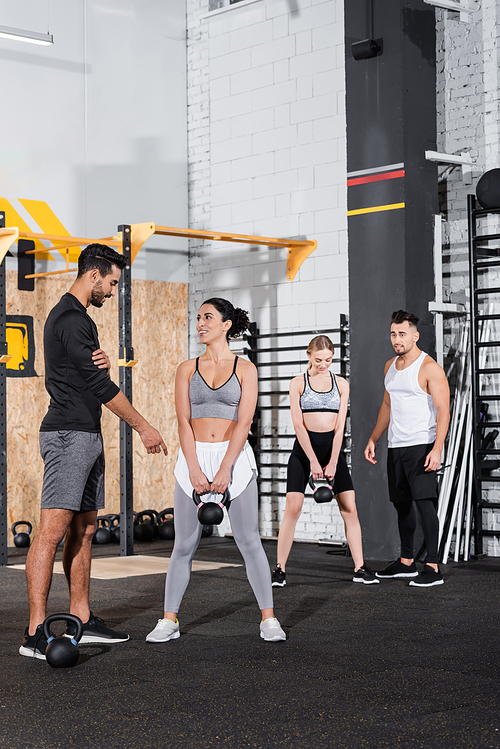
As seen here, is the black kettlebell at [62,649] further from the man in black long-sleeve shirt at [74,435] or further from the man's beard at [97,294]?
the man's beard at [97,294]

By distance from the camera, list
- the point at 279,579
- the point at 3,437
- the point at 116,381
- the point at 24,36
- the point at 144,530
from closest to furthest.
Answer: the point at 279,579 → the point at 3,437 → the point at 24,36 → the point at 144,530 → the point at 116,381

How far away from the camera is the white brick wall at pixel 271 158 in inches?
298

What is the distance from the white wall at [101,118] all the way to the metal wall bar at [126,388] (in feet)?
4.82

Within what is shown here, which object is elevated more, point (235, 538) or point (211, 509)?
point (211, 509)

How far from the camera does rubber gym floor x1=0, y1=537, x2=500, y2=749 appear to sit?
2553 mm

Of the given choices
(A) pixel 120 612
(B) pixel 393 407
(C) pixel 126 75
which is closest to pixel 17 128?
(C) pixel 126 75

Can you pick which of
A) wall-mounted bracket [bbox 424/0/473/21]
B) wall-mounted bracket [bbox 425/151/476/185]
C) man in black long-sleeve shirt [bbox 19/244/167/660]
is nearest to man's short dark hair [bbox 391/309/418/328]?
wall-mounted bracket [bbox 425/151/476/185]

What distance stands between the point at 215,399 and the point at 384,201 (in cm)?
311

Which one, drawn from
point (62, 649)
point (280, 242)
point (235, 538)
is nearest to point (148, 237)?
point (280, 242)

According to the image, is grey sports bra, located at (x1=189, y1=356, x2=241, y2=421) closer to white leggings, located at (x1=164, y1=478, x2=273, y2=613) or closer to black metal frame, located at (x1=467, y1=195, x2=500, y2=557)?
white leggings, located at (x1=164, y1=478, x2=273, y2=613)

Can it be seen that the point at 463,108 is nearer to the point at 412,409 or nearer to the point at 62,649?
the point at 412,409

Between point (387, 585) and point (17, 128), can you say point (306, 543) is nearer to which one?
point (387, 585)

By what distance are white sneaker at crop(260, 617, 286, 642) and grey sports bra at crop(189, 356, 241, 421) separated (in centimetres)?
83

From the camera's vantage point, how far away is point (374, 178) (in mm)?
6438
